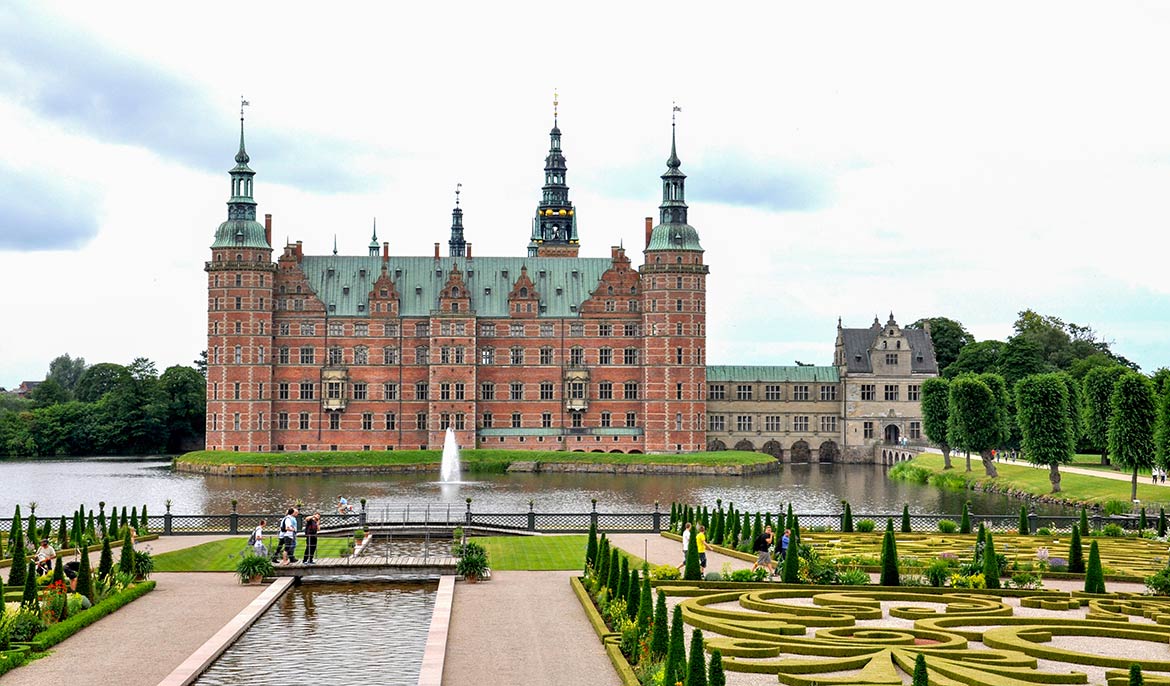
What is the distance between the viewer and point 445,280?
344 ft

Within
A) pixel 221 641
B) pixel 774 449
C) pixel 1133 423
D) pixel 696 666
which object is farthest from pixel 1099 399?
pixel 696 666

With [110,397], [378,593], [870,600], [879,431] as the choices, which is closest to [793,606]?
[870,600]

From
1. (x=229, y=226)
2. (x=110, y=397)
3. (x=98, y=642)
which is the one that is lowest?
(x=98, y=642)

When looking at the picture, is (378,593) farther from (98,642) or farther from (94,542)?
(94,542)

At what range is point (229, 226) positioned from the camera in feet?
322

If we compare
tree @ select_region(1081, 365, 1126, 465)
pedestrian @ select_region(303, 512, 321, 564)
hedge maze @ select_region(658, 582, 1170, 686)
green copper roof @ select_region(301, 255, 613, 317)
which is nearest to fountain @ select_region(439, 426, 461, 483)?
green copper roof @ select_region(301, 255, 613, 317)

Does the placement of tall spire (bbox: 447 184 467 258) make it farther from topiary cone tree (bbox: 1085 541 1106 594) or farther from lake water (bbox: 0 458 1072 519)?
topiary cone tree (bbox: 1085 541 1106 594)

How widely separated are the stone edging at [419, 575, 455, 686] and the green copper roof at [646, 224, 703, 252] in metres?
70.9

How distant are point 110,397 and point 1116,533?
99357mm

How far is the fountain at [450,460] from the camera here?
86312 mm

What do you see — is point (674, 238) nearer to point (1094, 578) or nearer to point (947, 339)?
point (947, 339)

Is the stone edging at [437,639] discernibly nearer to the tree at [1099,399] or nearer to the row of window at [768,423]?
the tree at [1099,399]

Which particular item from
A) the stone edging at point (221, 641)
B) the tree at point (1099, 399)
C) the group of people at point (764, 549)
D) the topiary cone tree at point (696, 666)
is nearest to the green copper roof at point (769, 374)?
the tree at point (1099, 399)

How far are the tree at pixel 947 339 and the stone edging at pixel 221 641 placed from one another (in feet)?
333
